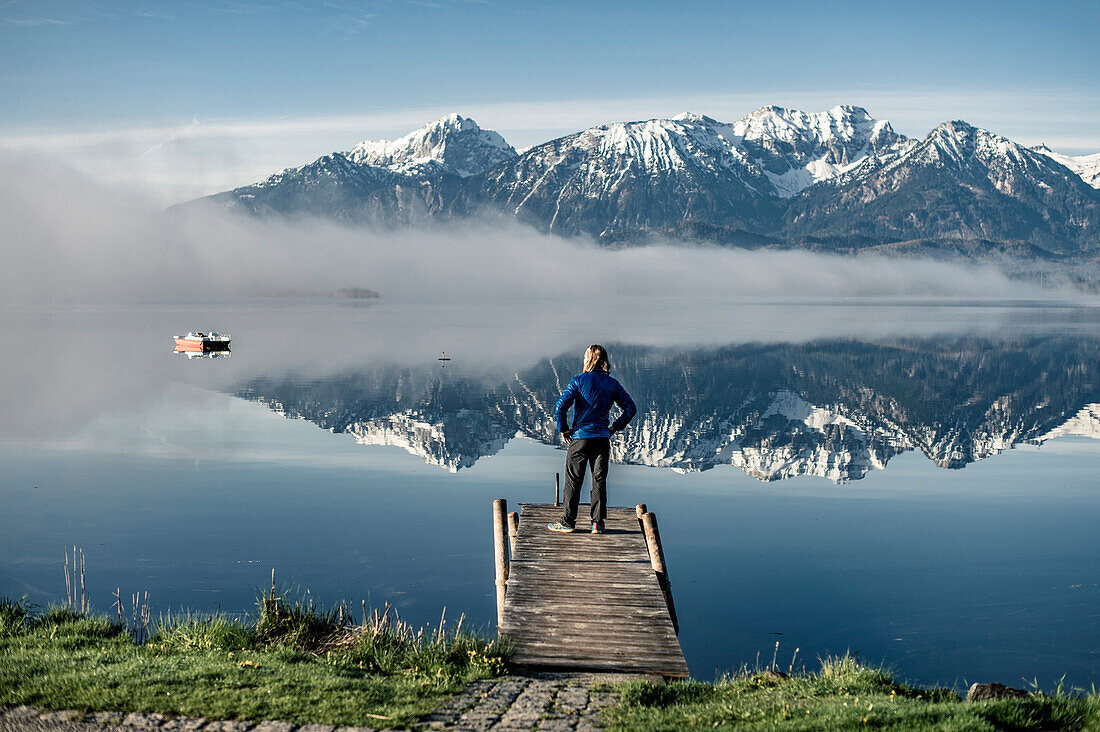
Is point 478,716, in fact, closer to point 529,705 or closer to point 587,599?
point 529,705

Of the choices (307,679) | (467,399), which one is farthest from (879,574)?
(467,399)

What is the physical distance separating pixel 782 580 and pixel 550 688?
443 inches

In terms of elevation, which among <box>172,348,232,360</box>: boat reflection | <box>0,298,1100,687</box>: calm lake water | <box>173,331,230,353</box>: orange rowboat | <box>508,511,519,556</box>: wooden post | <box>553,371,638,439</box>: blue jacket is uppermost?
<box>553,371,638,439</box>: blue jacket

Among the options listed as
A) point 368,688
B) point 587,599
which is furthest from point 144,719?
point 587,599

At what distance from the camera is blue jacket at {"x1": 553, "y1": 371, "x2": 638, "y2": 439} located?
57.5 feet

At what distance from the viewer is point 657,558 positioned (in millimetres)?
16734

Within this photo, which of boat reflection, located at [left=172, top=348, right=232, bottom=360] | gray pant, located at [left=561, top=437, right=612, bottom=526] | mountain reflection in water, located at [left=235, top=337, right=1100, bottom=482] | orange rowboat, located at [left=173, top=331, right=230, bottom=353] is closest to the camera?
gray pant, located at [left=561, top=437, right=612, bottom=526]

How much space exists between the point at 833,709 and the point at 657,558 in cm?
651

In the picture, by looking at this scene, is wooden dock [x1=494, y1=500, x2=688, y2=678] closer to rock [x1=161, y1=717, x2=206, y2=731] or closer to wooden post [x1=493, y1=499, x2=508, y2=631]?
wooden post [x1=493, y1=499, x2=508, y2=631]

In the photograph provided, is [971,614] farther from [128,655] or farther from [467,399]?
[467,399]

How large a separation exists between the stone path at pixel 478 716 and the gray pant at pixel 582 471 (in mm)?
6427

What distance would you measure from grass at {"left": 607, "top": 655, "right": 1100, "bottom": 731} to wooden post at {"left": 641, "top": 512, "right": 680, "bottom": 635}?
4107mm

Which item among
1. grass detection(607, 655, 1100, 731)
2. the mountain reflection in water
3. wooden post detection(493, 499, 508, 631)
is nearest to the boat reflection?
the mountain reflection in water

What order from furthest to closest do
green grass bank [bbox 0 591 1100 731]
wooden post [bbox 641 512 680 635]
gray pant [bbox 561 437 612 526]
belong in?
gray pant [bbox 561 437 612 526], wooden post [bbox 641 512 680 635], green grass bank [bbox 0 591 1100 731]
